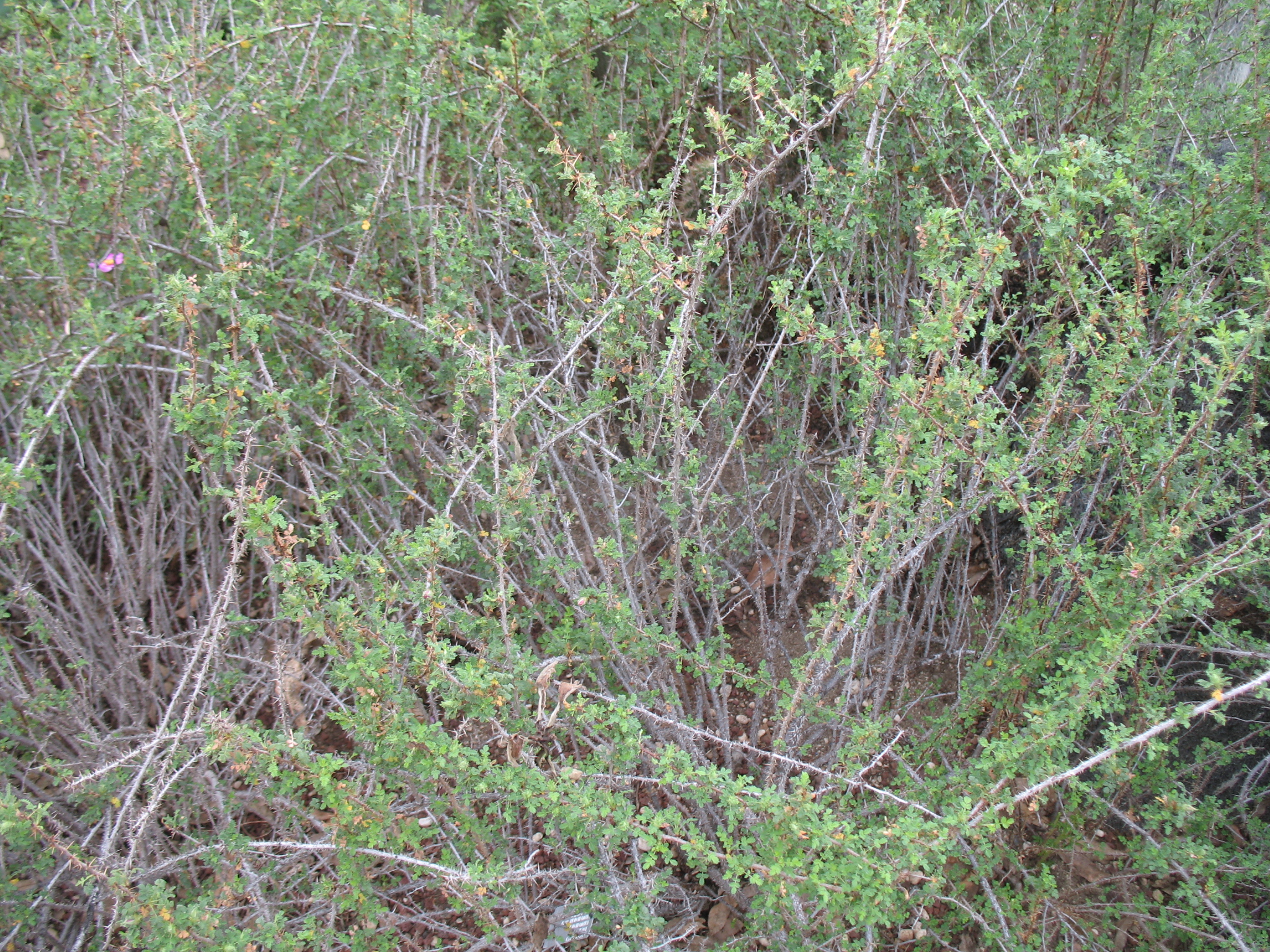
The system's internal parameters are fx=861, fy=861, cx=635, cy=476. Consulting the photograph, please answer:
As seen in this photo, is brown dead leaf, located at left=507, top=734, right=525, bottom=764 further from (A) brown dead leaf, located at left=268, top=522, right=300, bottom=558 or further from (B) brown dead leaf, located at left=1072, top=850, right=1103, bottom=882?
(B) brown dead leaf, located at left=1072, top=850, right=1103, bottom=882

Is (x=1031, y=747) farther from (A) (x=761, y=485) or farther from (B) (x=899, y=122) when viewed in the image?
(B) (x=899, y=122)

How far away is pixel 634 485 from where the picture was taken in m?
2.45

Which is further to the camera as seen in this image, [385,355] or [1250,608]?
[385,355]

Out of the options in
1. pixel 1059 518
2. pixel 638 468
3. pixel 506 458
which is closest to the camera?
pixel 638 468

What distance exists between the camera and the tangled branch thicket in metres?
1.82

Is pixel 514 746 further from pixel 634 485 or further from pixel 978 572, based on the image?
pixel 978 572

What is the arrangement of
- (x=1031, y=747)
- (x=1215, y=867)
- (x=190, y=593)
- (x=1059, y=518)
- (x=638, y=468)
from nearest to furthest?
(x=1031, y=747), (x=1215, y=867), (x=638, y=468), (x=1059, y=518), (x=190, y=593)

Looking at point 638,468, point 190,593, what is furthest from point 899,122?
point 190,593

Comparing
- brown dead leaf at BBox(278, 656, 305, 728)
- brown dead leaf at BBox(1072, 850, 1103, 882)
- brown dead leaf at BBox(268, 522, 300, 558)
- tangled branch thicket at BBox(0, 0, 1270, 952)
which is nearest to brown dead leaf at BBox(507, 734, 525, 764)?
tangled branch thicket at BBox(0, 0, 1270, 952)

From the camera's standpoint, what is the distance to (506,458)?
2357 mm

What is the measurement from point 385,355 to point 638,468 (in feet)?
3.33

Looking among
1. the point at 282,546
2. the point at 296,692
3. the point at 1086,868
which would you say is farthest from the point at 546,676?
the point at 1086,868

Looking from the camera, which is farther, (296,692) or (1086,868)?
(296,692)

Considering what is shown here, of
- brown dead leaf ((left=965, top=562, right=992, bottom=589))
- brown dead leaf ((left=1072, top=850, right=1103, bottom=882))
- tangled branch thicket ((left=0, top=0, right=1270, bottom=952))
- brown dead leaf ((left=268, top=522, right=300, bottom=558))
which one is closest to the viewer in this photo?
brown dead leaf ((left=268, top=522, right=300, bottom=558))
